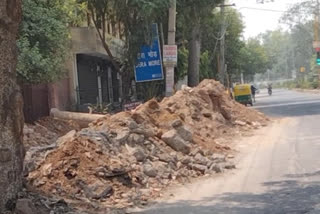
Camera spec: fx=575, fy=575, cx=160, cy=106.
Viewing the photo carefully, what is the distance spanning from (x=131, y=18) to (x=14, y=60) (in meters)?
14.5

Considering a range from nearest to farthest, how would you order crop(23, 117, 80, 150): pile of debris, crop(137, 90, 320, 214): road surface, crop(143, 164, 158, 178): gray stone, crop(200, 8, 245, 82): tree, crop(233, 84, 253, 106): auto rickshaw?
crop(137, 90, 320, 214): road surface, crop(143, 164, 158, 178): gray stone, crop(23, 117, 80, 150): pile of debris, crop(233, 84, 253, 106): auto rickshaw, crop(200, 8, 245, 82): tree

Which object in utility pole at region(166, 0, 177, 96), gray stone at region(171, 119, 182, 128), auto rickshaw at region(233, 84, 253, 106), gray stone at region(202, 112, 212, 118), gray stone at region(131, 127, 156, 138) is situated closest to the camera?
gray stone at region(131, 127, 156, 138)

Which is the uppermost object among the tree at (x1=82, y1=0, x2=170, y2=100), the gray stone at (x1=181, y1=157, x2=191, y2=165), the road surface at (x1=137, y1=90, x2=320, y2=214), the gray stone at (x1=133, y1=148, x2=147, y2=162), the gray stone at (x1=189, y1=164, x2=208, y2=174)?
the tree at (x1=82, y1=0, x2=170, y2=100)

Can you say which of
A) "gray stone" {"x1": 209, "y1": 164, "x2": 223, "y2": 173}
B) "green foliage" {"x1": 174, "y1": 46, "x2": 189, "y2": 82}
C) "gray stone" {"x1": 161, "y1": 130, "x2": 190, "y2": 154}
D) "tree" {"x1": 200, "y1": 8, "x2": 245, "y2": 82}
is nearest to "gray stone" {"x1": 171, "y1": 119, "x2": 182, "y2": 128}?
"gray stone" {"x1": 161, "y1": 130, "x2": 190, "y2": 154}

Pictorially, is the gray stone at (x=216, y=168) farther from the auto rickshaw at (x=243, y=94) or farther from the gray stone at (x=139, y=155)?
the auto rickshaw at (x=243, y=94)

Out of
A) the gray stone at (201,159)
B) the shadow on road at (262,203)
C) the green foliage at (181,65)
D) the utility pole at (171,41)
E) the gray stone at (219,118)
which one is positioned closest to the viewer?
the shadow on road at (262,203)

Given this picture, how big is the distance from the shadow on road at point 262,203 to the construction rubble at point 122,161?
76 cm

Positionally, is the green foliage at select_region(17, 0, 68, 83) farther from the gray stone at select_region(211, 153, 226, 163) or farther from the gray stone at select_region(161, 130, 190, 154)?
the gray stone at select_region(211, 153, 226, 163)

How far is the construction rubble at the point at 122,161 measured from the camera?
8.91m

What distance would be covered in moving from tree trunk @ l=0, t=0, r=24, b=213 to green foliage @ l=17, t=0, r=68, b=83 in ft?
26.6

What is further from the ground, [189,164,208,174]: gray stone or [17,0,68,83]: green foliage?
[17,0,68,83]: green foliage

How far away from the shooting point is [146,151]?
11531 millimetres

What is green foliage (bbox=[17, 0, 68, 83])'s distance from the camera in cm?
1531

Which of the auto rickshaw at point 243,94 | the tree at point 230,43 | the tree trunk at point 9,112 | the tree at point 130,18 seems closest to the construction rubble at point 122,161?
the tree trunk at point 9,112
